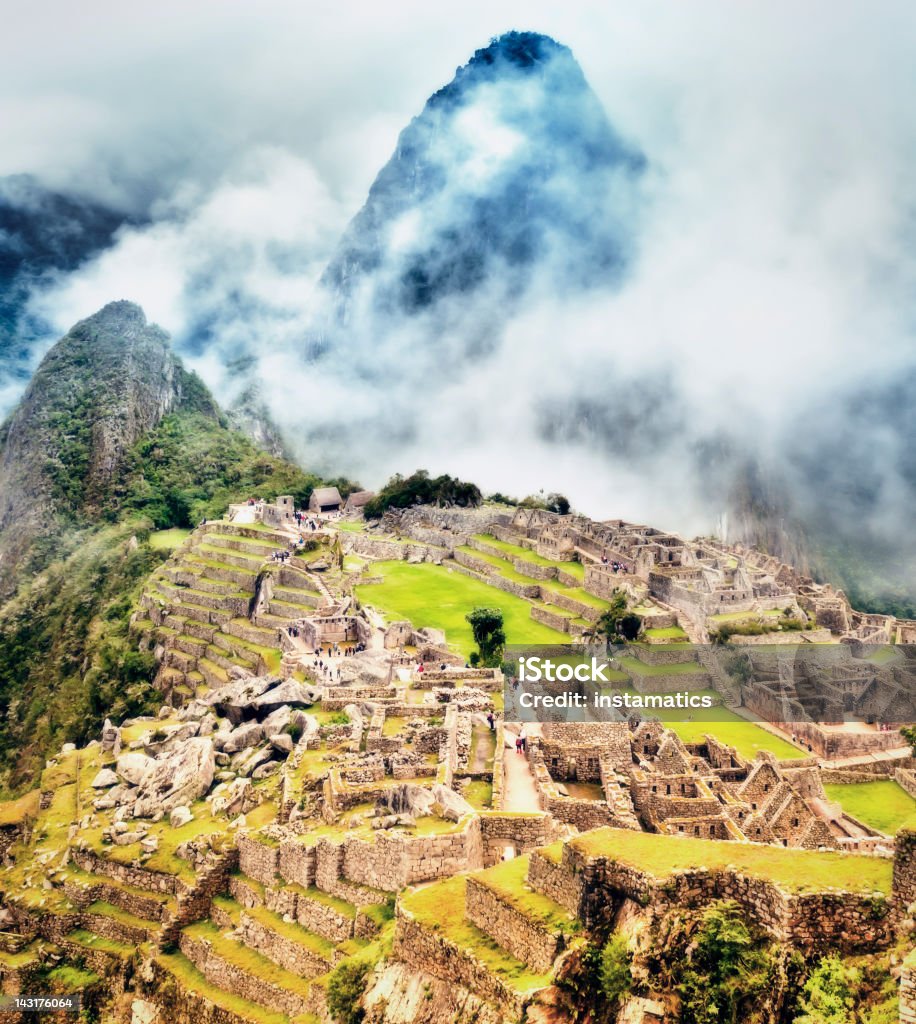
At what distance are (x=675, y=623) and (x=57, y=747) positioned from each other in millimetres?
29814

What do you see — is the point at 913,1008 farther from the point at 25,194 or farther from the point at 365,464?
the point at 25,194

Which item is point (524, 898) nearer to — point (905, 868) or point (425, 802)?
point (905, 868)

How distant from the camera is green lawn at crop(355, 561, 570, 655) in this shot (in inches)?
2013

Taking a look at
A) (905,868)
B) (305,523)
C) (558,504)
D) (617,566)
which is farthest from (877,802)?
(558,504)

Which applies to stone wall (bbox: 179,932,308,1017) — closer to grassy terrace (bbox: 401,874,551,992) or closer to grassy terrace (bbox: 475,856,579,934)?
grassy terrace (bbox: 401,874,551,992)

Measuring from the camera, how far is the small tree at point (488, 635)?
40.9 meters

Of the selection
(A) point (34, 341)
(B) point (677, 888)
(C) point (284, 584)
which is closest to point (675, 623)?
(C) point (284, 584)

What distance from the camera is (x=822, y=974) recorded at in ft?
27.6

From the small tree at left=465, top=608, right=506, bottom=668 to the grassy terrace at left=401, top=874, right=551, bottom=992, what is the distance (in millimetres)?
27789

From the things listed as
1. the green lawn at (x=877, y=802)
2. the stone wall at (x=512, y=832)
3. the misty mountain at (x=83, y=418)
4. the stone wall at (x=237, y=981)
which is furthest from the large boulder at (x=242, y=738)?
the misty mountain at (x=83, y=418)

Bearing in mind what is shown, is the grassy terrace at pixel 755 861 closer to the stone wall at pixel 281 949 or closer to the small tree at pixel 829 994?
the small tree at pixel 829 994

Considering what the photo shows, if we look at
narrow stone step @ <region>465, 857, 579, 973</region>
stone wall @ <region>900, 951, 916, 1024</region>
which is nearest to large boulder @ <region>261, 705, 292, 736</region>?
narrow stone step @ <region>465, 857, 579, 973</region>

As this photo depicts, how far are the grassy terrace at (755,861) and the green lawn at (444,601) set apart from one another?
110ft

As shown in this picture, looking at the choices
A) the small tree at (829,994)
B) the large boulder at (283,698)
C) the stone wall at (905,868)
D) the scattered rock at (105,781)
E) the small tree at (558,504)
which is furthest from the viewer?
the small tree at (558,504)
